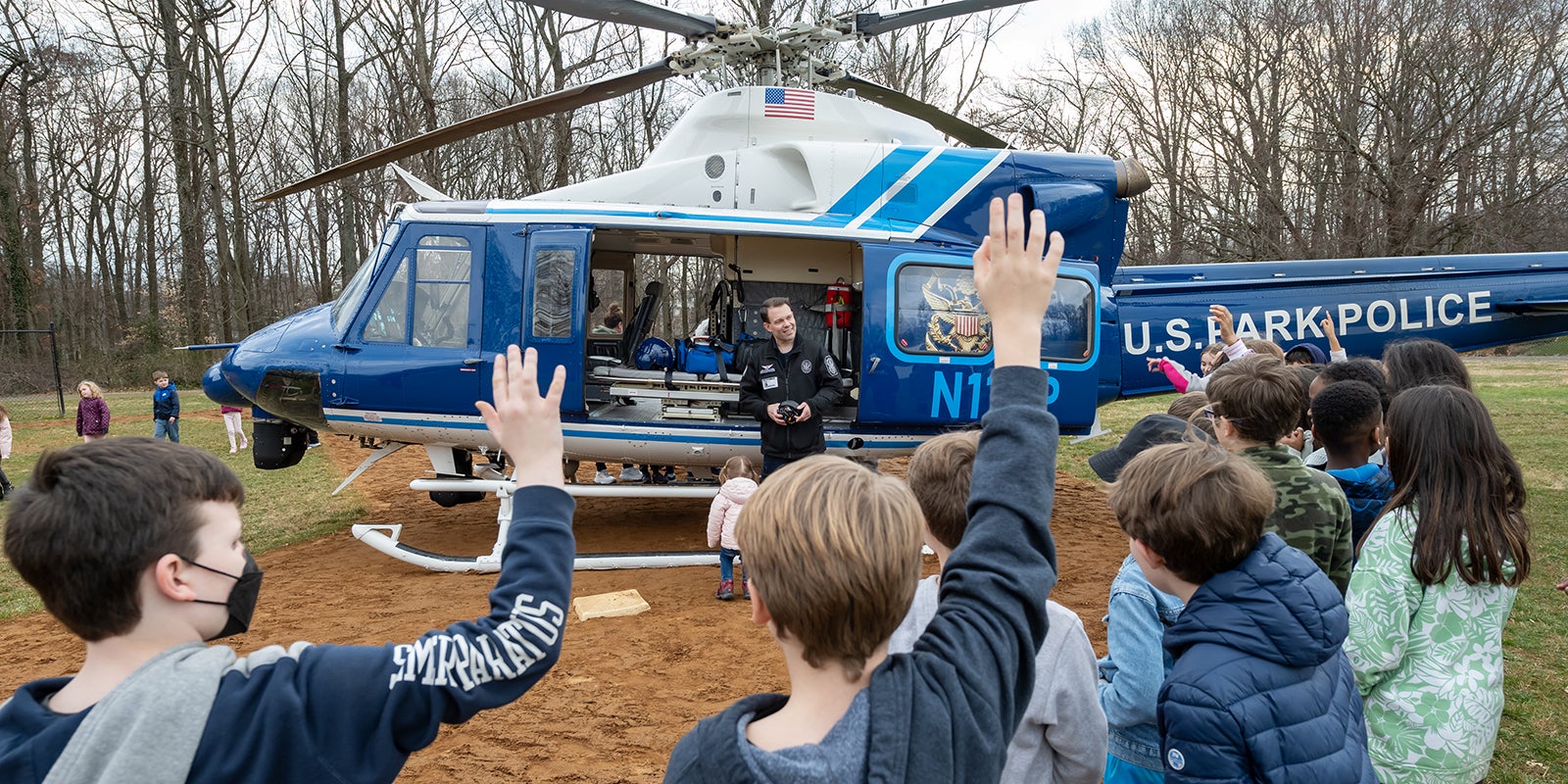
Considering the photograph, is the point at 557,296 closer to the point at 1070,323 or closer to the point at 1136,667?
the point at 1070,323

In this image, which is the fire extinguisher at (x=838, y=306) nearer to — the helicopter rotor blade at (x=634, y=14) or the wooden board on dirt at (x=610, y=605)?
the helicopter rotor blade at (x=634, y=14)

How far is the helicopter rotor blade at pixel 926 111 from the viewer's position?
745cm

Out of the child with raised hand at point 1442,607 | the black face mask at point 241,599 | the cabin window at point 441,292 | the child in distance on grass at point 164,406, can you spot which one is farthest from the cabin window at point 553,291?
the child in distance on grass at point 164,406

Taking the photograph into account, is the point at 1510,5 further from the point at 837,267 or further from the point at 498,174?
the point at 498,174

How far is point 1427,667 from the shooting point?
2.34 metres

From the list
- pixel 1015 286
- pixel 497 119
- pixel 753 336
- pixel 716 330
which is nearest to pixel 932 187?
pixel 753 336

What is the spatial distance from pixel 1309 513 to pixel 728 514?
11.8ft

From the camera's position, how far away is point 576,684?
4.55m

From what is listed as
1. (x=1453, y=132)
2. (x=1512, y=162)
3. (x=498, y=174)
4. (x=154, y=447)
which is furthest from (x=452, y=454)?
(x=1512, y=162)

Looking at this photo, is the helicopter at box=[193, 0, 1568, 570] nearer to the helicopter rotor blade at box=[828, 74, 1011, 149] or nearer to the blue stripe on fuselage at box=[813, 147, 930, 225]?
the blue stripe on fuselage at box=[813, 147, 930, 225]

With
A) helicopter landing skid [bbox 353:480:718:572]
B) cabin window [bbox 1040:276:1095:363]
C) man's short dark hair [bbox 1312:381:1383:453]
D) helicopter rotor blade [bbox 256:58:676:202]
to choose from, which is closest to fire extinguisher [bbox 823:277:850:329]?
cabin window [bbox 1040:276:1095:363]

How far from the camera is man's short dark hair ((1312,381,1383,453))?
3090 mm

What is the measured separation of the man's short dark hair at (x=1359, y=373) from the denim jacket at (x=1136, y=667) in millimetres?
1952

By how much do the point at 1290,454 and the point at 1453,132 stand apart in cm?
2594
